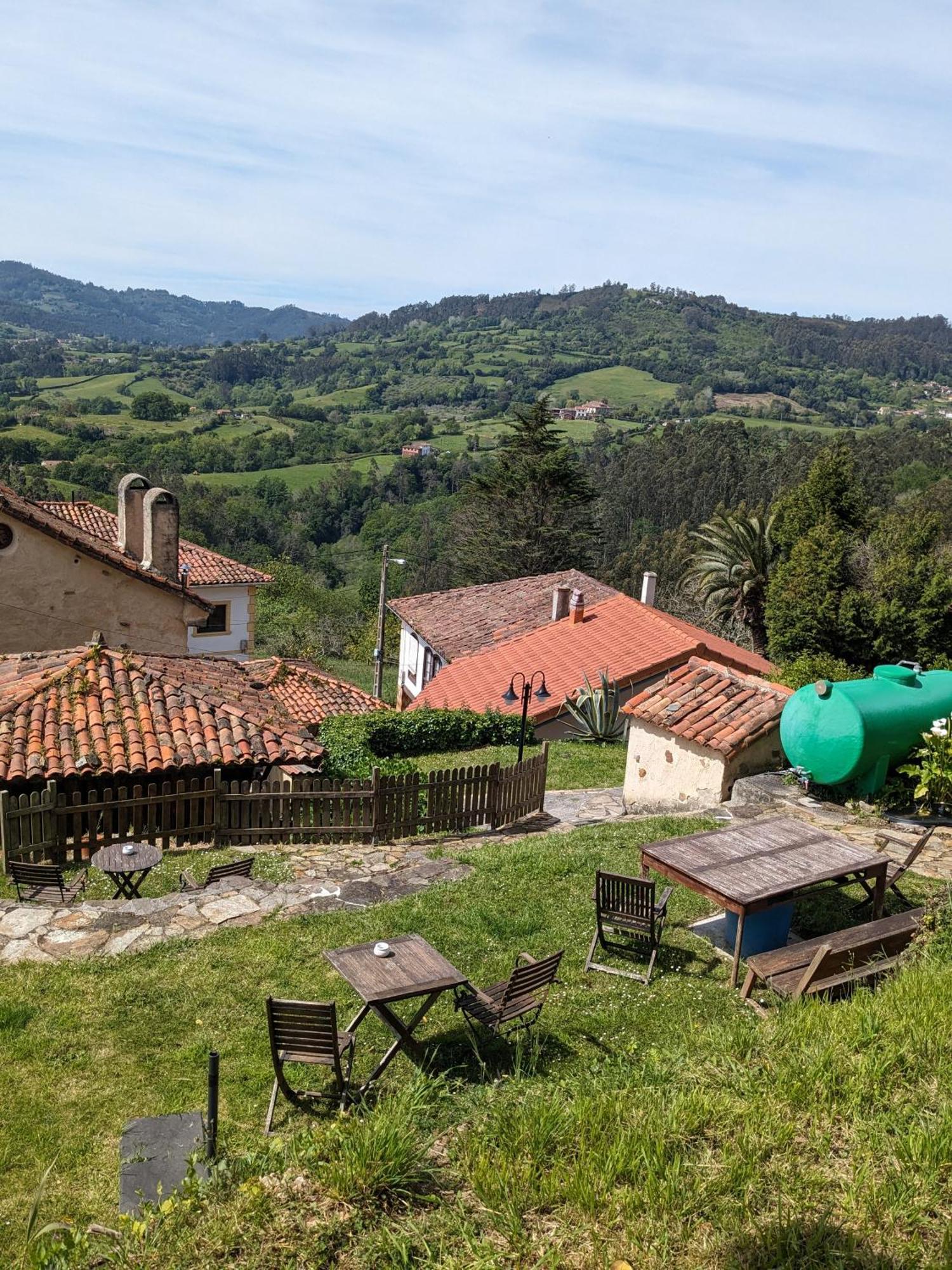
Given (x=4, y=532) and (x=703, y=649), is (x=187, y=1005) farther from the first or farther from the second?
(x=703, y=649)

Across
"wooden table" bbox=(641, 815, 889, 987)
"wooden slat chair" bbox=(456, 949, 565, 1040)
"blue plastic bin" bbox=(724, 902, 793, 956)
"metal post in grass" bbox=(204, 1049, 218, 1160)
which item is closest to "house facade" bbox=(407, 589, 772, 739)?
"wooden table" bbox=(641, 815, 889, 987)

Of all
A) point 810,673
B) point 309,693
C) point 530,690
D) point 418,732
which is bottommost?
point 309,693

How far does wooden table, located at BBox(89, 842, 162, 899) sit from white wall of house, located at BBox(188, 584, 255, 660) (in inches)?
1034

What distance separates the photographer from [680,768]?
1345 cm

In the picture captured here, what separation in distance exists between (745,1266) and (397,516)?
303ft

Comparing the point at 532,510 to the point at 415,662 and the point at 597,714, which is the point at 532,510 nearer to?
the point at 415,662

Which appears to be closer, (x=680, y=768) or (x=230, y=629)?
(x=680, y=768)

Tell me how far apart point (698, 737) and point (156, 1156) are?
899 cm

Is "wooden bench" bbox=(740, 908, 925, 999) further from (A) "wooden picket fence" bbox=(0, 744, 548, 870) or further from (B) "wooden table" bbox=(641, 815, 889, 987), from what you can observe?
(A) "wooden picket fence" bbox=(0, 744, 548, 870)

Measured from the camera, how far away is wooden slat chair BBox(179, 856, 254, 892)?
1049 cm

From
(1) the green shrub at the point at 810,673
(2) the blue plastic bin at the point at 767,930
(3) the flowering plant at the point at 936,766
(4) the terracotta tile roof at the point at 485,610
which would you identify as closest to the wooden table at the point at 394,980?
(2) the blue plastic bin at the point at 767,930

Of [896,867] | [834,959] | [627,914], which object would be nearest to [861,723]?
[896,867]

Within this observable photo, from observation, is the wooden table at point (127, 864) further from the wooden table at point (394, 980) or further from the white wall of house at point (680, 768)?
the white wall of house at point (680, 768)

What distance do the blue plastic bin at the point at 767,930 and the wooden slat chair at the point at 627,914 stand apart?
719mm
